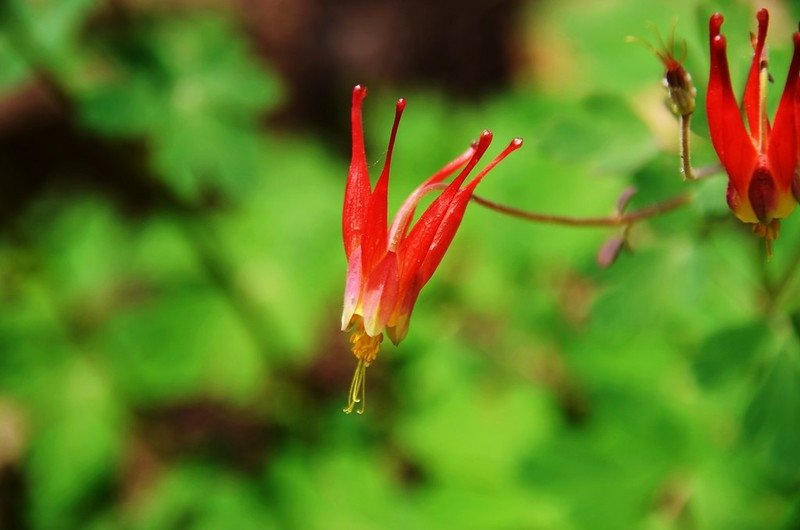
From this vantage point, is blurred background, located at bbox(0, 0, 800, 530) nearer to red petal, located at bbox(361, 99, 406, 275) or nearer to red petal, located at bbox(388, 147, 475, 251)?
red petal, located at bbox(388, 147, 475, 251)

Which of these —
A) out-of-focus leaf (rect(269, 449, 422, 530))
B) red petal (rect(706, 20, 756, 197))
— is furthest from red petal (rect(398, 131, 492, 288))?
out-of-focus leaf (rect(269, 449, 422, 530))

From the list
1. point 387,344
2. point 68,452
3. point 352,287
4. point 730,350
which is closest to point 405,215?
point 352,287

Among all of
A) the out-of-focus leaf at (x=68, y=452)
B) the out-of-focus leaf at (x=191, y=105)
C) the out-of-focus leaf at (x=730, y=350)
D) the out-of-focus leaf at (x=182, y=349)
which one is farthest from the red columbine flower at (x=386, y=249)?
the out-of-focus leaf at (x=68, y=452)

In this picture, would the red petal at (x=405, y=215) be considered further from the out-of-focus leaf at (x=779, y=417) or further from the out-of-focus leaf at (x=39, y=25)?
the out-of-focus leaf at (x=39, y=25)

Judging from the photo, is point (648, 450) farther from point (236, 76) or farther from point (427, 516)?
point (236, 76)

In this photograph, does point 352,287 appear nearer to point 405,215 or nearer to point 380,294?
point 380,294

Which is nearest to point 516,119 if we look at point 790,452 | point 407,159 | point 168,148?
point 407,159
